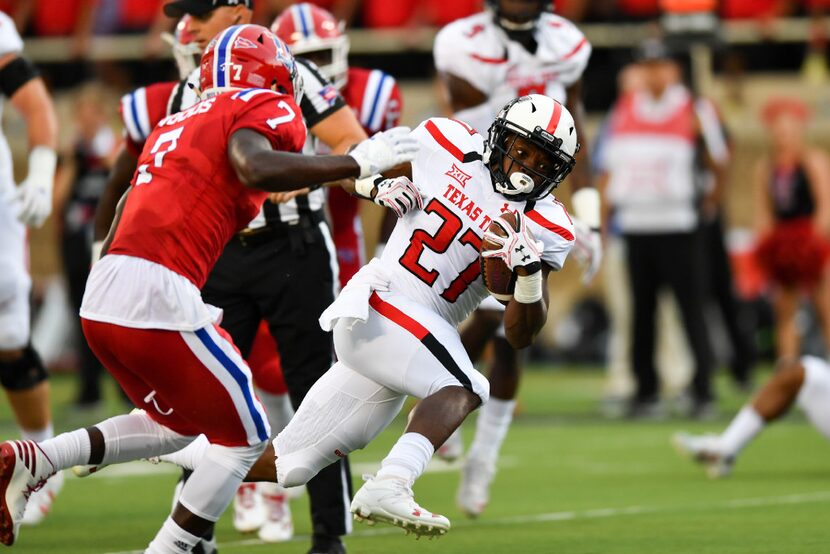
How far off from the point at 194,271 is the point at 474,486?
2262 millimetres

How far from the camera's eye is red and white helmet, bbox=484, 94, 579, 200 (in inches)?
200

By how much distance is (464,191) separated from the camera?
5.12 meters

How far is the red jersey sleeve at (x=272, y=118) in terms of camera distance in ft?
15.5

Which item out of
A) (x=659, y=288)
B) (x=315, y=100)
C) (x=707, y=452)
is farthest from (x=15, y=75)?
(x=659, y=288)

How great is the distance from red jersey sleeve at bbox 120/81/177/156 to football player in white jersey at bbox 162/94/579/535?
1.06 m

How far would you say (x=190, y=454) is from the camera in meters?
5.21

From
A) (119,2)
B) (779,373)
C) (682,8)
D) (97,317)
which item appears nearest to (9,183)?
(97,317)

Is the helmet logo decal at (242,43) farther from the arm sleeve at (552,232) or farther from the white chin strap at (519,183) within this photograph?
the arm sleeve at (552,232)

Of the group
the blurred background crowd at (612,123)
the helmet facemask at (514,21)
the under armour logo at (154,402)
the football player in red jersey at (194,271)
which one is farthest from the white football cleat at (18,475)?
the blurred background crowd at (612,123)

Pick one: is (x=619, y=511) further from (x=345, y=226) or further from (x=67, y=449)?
(x=67, y=449)

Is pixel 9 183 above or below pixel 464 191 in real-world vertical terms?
below

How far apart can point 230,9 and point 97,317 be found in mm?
1583

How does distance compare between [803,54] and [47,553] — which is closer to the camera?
[47,553]

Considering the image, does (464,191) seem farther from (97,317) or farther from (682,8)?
(682,8)
